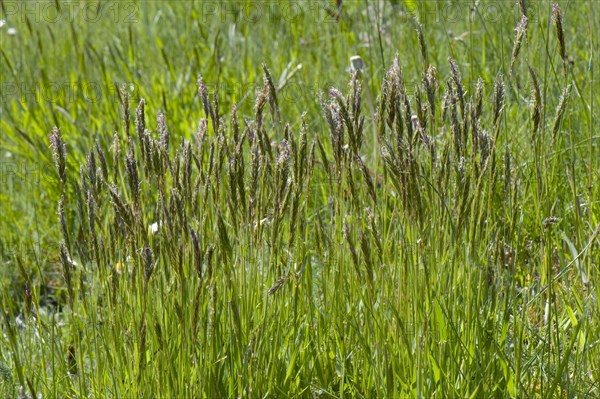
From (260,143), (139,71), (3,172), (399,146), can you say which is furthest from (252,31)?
(399,146)

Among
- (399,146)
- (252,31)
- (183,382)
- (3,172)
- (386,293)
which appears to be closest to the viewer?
(399,146)

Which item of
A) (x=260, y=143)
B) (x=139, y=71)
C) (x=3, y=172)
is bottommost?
(x=3, y=172)

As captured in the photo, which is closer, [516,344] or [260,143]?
[516,344]

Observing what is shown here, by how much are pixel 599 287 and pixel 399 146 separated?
67 centimetres

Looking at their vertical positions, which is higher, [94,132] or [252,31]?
[252,31]

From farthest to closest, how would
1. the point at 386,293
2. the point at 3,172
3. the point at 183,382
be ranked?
the point at 3,172 → the point at 386,293 → the point at 183,382

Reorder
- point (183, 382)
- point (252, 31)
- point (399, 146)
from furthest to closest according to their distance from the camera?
point (252, 31)
point (183, 382)
point (399, 146)

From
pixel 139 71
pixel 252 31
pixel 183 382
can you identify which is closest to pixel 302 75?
pixel 252 31

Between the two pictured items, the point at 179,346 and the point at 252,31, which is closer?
the point at 179,346

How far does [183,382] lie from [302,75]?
7.49ft

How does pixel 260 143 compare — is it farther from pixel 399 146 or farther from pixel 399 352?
pixel 399 352

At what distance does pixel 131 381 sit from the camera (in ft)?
5.73

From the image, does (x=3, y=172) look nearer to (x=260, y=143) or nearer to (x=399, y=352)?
(x=260, y=143)

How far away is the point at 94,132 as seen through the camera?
386 centimetres
